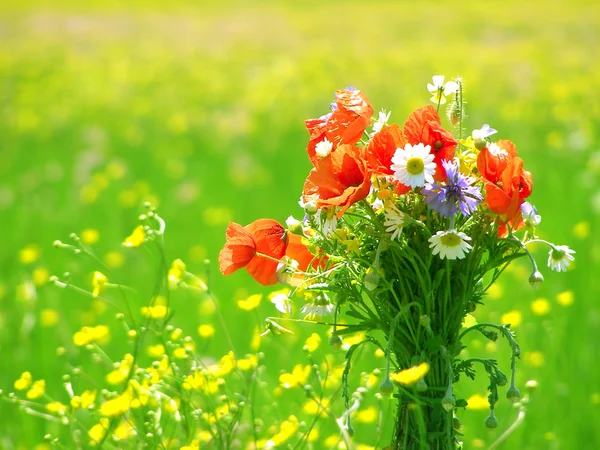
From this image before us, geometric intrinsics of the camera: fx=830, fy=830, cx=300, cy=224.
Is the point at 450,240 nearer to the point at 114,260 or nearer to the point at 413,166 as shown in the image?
the point at 413,166

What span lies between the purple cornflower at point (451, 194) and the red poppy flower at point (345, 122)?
16cm

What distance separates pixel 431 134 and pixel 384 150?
0.08 m

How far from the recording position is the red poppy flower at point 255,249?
1396 mm

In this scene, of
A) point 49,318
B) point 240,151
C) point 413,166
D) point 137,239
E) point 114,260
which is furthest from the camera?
point 240,151

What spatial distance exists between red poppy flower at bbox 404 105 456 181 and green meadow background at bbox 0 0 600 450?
530 mm

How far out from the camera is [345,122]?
4.44 ft

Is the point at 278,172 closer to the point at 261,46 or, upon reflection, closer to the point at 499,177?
the point at 499,177

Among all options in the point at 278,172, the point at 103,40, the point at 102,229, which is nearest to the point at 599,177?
the point at 278,172

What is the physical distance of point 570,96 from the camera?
6.51 m

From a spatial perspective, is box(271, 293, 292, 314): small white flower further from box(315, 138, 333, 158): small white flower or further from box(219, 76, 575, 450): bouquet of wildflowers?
box(315, 138, 333, 158): small white flower

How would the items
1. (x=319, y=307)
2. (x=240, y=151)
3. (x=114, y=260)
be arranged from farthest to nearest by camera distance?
(x=240, y=151), (x=114, y=260), (x=319, y=307)

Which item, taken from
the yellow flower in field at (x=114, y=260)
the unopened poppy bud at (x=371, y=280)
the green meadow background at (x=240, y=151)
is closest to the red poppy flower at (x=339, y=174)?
the unopened poppy bud at (x=371, y=280)

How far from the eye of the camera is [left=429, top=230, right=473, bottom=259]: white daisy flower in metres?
1.21

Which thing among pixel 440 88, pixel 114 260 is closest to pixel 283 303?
pixel 440 88
